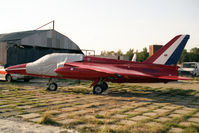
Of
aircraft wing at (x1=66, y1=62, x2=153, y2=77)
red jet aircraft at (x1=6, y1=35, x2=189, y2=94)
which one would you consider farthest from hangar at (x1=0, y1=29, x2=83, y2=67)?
aircraft wing at (x1=66, y1=62, x2=153, y2=77)

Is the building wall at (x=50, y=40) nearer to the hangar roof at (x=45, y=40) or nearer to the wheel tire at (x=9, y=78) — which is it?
the hangar roof at (x=45, y=40)

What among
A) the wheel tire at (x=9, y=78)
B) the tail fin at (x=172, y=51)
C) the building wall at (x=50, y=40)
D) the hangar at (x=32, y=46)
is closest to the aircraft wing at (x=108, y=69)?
the tail fin at (x=172, y=51)

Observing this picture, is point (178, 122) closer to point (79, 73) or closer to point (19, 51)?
point (79, 73)

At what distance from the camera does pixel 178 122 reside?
241 inches

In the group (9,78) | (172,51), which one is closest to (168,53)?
(172,51)

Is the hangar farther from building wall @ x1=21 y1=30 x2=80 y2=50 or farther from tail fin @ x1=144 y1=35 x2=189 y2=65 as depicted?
tail fin @ x1=144 y1=35 x2=189 y2=65

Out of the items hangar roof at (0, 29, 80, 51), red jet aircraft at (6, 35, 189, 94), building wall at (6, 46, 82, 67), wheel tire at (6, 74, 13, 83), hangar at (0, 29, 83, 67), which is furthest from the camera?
hangar roof at (0, 29, 80, 51)

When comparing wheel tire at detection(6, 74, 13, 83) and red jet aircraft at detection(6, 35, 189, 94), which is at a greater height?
red jet aircraft at detection(6, 35, 189, 94)

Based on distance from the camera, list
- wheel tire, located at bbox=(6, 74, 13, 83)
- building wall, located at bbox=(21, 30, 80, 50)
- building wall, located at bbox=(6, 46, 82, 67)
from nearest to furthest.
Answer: wheel tire, located at bbox=(6, 74, 13, 83) → building wall, located at bbox=(6, 46, 82, 67) → building wall, located at bbox=(21, 30, 80, 50)

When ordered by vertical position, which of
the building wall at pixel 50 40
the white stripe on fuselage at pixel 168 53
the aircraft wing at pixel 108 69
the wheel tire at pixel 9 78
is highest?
the building wall at pixel 50 40

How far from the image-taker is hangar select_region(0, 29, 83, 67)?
27.7 m

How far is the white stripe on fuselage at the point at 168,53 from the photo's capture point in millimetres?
13381

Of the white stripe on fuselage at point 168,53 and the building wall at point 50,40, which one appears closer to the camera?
the white stripe on fuselage at point 168,53

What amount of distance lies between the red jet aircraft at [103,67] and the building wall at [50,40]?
16205mm
